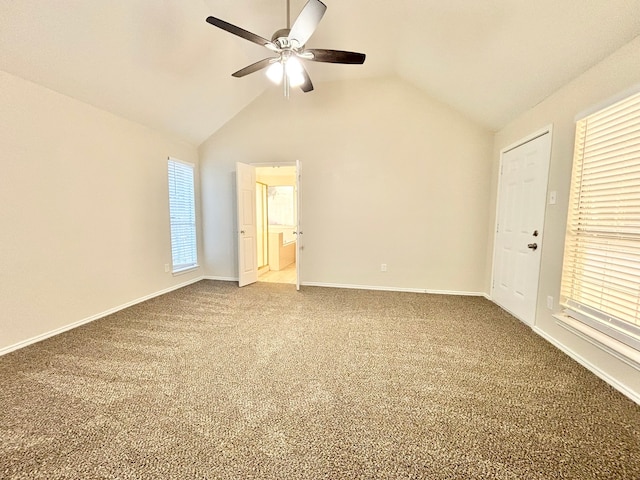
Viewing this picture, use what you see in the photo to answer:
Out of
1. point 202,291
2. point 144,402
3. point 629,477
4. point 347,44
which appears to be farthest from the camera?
point 202,291

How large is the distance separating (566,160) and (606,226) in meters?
0.75

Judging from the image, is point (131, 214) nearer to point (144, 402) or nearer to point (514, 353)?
point (144, 402)

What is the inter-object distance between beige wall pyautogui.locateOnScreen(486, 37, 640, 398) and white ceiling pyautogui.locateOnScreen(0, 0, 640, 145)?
0.11 metres

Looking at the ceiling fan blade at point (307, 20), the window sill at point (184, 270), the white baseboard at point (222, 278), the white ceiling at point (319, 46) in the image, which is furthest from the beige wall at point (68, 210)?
the ceiling fan blade at point (307, 20)

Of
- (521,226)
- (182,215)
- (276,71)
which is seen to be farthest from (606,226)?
(182,215)

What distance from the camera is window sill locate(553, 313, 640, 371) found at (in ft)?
5.73

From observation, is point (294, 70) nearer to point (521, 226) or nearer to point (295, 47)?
point (295, 47)

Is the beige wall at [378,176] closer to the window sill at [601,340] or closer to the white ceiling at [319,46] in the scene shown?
the white ceiling at [319,46]

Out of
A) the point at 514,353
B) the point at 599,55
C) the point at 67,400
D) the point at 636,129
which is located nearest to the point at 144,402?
the point at 67,400

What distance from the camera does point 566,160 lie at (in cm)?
240

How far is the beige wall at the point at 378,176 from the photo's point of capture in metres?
3.89

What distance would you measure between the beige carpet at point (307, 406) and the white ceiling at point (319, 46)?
97.8 inches

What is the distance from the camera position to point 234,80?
3777mm

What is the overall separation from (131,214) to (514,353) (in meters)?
4.55
